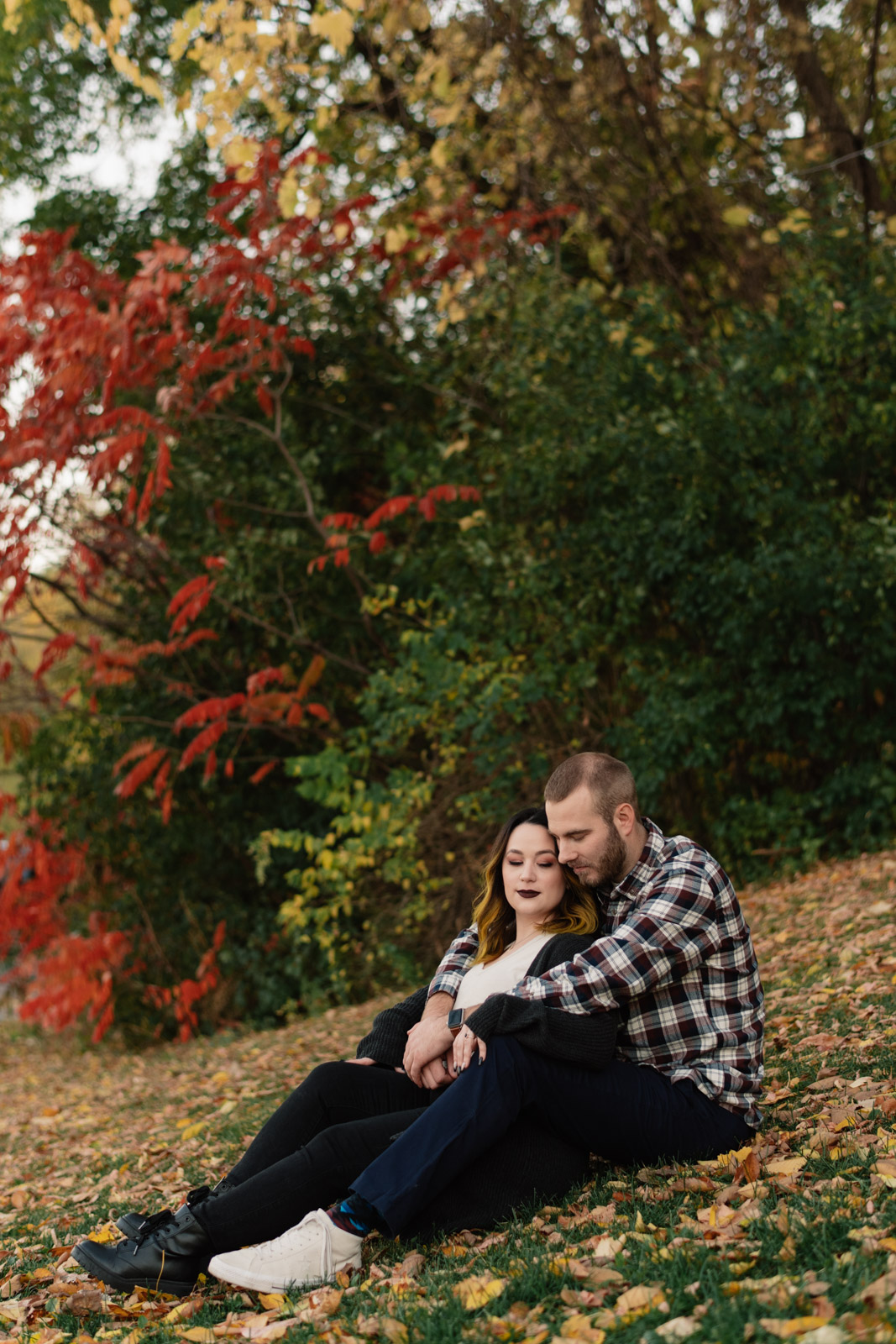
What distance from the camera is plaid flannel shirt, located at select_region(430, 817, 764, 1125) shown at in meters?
3.15

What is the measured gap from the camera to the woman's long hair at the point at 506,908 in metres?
3.57

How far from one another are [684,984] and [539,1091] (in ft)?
1.68

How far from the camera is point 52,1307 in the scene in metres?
3.22

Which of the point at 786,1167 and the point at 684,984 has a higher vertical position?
the point at 684,984

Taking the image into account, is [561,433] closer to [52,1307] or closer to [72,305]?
[72,305]

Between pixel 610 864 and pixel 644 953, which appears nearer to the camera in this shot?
pixel 644 953

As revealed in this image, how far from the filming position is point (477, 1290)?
2668mm

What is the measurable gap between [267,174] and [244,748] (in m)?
4.25

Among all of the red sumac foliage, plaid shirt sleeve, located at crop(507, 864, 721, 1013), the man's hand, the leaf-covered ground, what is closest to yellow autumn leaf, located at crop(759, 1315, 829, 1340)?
the leaf-covered ground

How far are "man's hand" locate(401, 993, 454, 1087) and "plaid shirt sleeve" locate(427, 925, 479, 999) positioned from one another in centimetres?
20

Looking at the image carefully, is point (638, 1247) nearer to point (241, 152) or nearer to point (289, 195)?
point (241, 152)

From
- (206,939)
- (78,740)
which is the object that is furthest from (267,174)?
(206,939)

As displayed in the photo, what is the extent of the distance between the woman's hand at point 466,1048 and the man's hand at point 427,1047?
0.78 feet

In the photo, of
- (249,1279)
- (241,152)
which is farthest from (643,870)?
(241,152)
